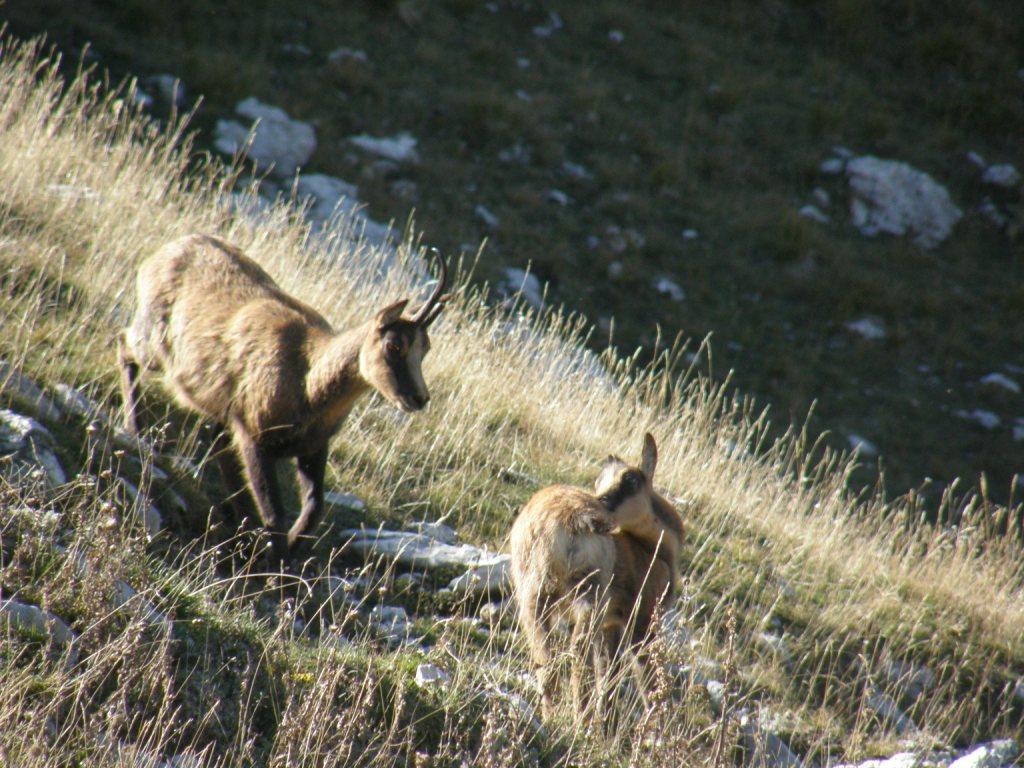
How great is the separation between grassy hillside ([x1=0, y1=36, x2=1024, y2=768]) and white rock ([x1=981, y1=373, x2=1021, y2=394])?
6.38m

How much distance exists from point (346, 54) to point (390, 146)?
2.06 meters

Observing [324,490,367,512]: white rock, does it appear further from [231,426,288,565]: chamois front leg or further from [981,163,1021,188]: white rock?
[981,163,1021,188]: white rock

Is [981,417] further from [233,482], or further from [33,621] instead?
[33,621]

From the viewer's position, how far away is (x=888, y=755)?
5848 mm

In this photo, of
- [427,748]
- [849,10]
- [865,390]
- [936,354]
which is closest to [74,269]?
[427,748]

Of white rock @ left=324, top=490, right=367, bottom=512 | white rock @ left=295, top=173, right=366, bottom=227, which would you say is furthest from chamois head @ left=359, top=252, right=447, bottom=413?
white rock @ left=295, top=173, right=366, bottom=227

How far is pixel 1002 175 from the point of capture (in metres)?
17.0

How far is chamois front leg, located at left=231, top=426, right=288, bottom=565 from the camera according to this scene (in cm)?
507

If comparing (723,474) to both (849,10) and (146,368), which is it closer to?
(146,368)

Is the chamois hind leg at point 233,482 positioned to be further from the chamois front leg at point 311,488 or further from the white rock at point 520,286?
the white rock at point 520,286

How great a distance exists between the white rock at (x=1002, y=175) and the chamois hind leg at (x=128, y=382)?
50.1 feet

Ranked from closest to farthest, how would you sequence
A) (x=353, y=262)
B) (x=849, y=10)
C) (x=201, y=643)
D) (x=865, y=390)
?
(x=201, y=643) → (x=353, y=262) → (x=865, y=390) → (x=849, y=10)

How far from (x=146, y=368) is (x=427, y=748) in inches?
114

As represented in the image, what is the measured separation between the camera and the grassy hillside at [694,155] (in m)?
13.5
